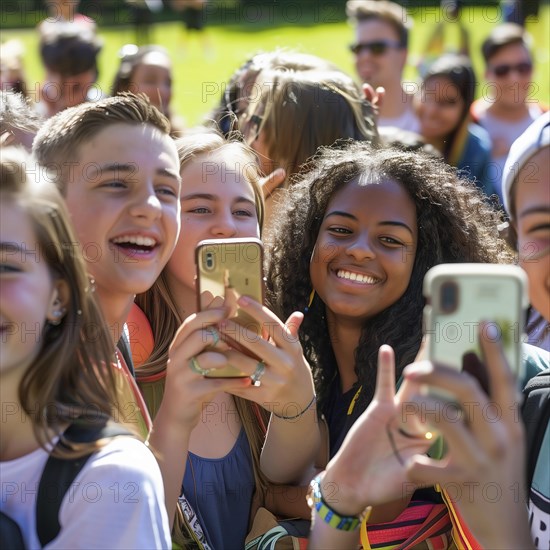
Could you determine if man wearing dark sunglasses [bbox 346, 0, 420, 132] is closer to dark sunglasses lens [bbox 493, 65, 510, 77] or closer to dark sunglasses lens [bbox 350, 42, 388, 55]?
dark sunglasses lens [bbox 350, 42, 388, 55]

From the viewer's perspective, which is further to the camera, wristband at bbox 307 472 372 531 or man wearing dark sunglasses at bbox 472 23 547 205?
man wearing dark sunglasses at bbox 472 23 547 205

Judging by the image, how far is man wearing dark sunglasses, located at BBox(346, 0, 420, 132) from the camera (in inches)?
241

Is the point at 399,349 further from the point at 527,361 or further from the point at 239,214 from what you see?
the point at 239,214

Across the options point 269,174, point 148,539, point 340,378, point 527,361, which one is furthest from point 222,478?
point 269,174

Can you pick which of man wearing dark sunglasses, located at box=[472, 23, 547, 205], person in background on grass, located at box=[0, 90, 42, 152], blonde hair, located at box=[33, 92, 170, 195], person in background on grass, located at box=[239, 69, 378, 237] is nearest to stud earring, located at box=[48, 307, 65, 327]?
blonde hair, located at box=[33, 92, 170, 195]

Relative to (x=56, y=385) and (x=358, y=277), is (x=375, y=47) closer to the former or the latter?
(x=358, y=277)

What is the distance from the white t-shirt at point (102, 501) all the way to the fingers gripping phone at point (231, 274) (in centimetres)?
44

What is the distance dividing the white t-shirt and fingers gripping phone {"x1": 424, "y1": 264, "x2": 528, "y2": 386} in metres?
0.57

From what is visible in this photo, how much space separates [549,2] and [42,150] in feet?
56.2

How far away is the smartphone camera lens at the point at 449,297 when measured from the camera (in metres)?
1.42

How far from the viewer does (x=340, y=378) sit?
8.18 ft

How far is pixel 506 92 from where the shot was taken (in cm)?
650

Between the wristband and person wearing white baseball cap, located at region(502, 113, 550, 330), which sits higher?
person wearing white baseball cap, located at region(502, 113, 550, 330)

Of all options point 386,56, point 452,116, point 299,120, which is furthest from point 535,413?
point 386,56
